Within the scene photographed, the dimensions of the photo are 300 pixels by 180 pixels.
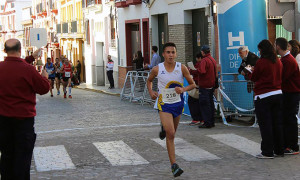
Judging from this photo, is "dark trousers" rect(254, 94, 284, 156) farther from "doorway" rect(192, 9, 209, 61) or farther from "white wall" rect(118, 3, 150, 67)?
"white wall" rect(118, 3, 150, 67)

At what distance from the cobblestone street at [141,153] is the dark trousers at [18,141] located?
1756 mm

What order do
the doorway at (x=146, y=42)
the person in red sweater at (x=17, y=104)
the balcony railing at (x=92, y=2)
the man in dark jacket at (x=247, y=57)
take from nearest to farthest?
the person in red sweater at (x=17, y=104)
the man in dark jacket at (x=247, y=57)
the doorway at (x=146, y=42)
the balcony railing at (x=92, y=2)

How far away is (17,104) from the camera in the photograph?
24.2ft

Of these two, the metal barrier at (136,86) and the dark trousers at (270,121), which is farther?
the metal barrier at (136,86)

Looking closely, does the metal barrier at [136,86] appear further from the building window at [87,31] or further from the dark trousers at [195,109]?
the building window at [87,31]

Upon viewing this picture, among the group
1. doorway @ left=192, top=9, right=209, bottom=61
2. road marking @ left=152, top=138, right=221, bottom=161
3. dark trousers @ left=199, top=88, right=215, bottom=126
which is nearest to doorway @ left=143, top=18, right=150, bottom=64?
doorway @ left=192, top=9, right=209, bottom=61

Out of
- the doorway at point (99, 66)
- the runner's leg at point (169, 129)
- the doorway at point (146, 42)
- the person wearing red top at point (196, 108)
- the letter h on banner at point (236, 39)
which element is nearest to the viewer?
the runner's leg at point (169, 129)

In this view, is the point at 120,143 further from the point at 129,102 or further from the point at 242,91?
the point at 129,102

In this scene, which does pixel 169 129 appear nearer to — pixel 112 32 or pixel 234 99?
pixel 234 99

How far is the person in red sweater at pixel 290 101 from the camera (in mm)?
10578

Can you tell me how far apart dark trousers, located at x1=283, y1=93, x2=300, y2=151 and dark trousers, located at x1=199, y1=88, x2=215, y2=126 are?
4.09 m

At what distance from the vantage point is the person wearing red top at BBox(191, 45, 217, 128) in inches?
578

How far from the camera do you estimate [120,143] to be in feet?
40.6

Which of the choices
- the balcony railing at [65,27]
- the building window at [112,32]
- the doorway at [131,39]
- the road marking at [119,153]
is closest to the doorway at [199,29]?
the doorway at [131,39]
